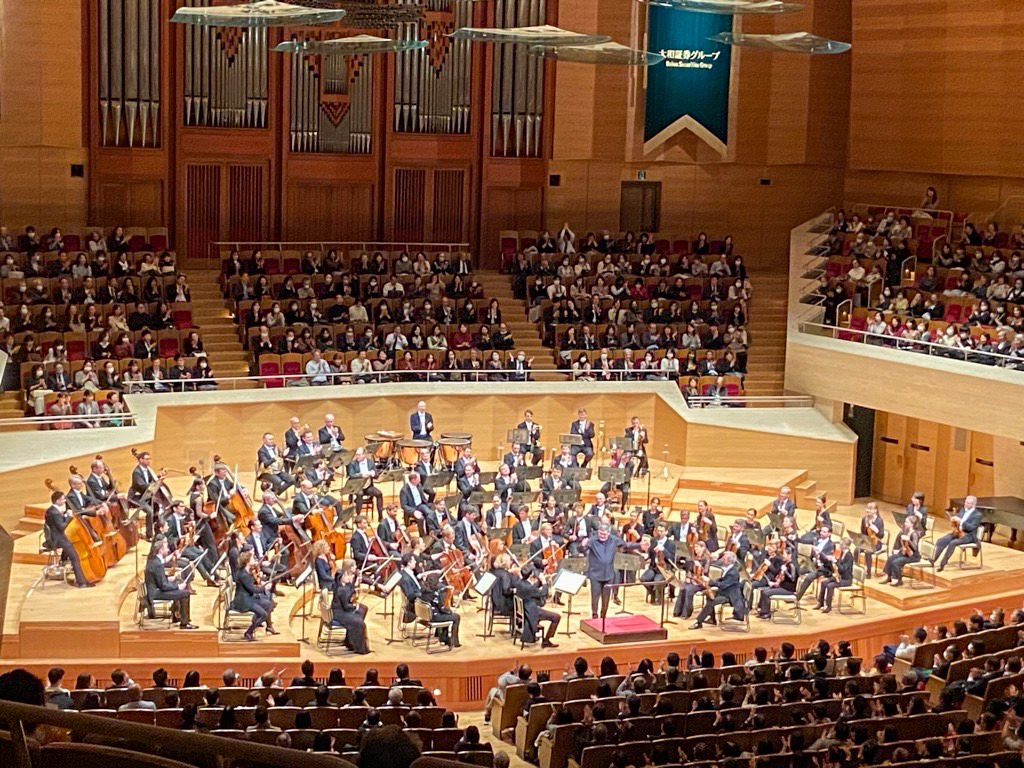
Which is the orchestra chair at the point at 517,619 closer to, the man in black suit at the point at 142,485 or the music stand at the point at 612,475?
the music stand at the point at 612,475

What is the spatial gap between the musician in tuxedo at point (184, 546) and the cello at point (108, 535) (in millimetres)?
751

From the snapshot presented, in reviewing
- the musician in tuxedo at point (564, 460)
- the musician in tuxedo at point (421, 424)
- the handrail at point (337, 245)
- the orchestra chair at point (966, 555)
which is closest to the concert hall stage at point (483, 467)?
the orchestra chair at point (966, 555)

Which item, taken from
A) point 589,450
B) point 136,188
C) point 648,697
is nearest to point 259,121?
point 136,188

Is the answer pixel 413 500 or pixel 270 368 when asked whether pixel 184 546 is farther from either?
pixel 270 368

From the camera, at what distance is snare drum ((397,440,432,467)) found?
18.9 m

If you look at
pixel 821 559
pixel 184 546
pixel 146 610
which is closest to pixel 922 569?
pixel 821 559

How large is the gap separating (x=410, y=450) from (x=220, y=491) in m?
3.42

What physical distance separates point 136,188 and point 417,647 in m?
11.0

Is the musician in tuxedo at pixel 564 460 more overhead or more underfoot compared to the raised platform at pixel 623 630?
more overhead

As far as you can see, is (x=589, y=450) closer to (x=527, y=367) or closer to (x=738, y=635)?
(x=527, y=367)

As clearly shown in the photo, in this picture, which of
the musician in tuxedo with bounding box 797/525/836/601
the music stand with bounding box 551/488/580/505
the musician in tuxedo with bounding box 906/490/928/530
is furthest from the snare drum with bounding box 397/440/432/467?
the musician in tuxedo with bounding box 906/490/928/530

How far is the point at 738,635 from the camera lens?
15633 millimetres

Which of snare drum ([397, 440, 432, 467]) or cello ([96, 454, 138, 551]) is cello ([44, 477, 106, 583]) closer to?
cello ([96, 454, 138, 551])

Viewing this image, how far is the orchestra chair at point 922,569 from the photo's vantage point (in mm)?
17594
